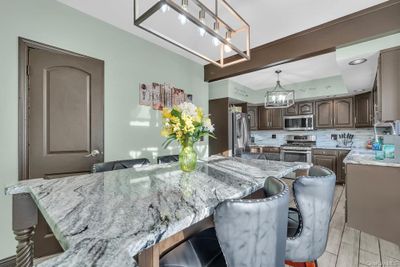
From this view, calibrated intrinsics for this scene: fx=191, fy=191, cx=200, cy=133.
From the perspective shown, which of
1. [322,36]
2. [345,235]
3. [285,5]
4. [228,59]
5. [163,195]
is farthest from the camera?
[228,59]

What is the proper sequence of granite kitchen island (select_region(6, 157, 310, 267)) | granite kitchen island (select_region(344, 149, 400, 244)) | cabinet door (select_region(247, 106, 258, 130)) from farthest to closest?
cabinet door (select_region(247, 106, 258, 130)) → granite kitchen island (select_region(344, 149, 400, 244)) → granite kitchen island (select_region(6, 157, 310, 267))

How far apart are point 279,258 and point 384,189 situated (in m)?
2.12

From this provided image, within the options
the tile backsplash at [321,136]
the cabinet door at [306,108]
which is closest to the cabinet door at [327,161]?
the tile backsplash at [321,136]

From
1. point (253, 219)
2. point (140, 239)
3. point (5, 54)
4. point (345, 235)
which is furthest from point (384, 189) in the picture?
point (5, 54)

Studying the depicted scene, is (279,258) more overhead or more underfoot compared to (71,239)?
more underfoot

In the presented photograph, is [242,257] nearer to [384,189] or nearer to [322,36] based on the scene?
[384,189]

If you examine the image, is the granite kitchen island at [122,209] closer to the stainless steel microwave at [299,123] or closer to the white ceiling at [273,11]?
the white ceiling at [273,11]

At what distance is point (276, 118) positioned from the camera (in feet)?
17.0

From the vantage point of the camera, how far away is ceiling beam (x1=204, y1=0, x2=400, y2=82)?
1.95 m

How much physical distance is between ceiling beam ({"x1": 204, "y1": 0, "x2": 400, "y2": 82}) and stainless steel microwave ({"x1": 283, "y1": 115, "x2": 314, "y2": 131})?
240 cm

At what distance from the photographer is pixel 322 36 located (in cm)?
234

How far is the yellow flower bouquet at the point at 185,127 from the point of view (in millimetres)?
1398

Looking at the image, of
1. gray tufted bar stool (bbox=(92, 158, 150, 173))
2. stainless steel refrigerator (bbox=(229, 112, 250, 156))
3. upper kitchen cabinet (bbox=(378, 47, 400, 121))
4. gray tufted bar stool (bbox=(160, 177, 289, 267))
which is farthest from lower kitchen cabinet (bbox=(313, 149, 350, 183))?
gray tufted bar stool (bbox=(160, 177, 289, 267))

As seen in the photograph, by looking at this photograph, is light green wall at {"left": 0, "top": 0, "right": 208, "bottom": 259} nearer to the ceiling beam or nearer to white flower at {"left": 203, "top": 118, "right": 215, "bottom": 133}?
the ceiling beam
